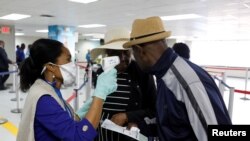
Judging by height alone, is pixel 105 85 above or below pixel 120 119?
above

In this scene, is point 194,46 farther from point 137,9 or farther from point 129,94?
point 129,94

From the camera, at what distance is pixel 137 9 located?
6.94 meters

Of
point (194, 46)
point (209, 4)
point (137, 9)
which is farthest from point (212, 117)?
point (194, 46)

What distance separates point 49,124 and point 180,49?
268 centimetres

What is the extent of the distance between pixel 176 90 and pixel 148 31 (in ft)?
1.07

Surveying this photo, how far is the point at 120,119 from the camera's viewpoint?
161 centimetres

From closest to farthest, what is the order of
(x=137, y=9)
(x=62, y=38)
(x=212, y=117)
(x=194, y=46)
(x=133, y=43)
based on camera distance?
(x=212, y=117) → (x=133, y=43) → (x=137, y=9) → (x=62, y=38) → (x=194, y=46)

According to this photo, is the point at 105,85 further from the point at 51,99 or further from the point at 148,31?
the point at 148,31

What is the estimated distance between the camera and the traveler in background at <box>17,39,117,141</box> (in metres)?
1.24

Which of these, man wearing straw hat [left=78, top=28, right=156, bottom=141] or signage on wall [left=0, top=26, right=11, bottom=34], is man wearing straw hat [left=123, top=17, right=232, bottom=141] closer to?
man wearing straw hat [left=78, top=28, right=156, bottom=141]

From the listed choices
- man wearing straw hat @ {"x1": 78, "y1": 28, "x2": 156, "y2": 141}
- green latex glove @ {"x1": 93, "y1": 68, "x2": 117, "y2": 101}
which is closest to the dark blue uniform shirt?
green latex glove @ {"x1": 93, "y1": 68, "x2": 117, "y2": 101}

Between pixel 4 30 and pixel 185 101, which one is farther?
pixel 4 30

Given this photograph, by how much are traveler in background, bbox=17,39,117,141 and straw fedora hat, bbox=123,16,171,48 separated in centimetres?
38

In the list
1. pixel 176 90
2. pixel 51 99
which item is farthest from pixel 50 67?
pixel 176 90
